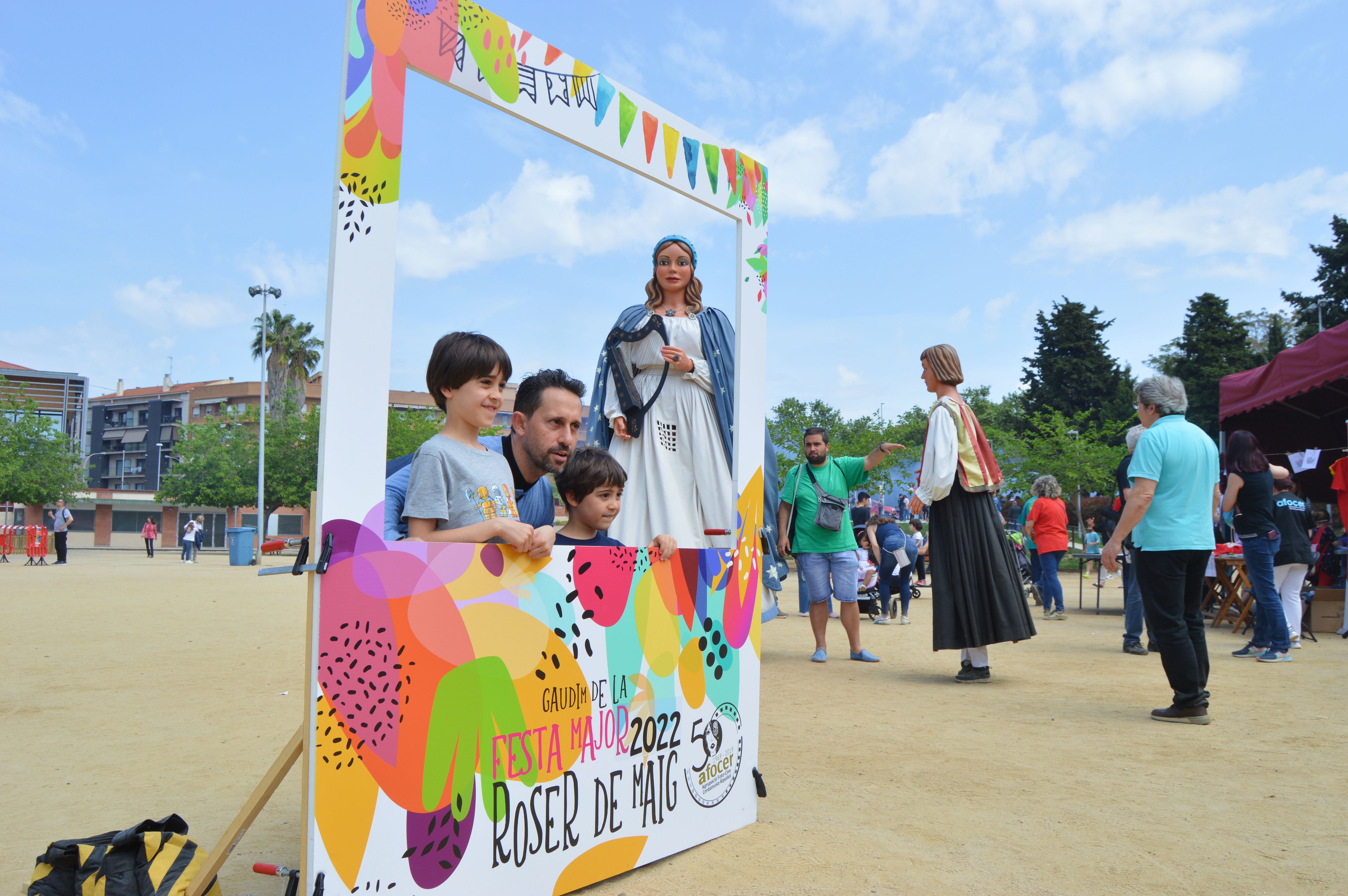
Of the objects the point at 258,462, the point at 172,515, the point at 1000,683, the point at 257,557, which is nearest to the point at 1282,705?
the point at 1000,683

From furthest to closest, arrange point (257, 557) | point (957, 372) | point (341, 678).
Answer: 1. point (257, 557)
2. point (957, 372)
3. point (341, 678)

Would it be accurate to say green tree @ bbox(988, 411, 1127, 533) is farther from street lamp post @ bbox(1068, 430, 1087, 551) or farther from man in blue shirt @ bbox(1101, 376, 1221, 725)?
man in blue shirt @ bbox(1101, 376, 1221, 725)

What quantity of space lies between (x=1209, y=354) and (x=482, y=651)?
48605mm

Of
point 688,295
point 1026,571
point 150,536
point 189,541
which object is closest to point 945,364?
point 688,295

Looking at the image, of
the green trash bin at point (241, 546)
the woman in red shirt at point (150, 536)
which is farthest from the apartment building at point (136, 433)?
the green trash bin at point (241, 546)

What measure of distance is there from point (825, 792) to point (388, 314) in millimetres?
2532

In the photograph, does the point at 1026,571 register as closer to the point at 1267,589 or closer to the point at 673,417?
the point at 1267,589

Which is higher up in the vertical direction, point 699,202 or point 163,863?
point 699,202

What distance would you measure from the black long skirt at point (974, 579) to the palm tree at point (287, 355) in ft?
159

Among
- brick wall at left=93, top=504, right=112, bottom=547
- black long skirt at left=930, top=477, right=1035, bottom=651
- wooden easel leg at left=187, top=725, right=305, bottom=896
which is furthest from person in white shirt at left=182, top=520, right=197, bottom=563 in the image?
wooden easel leg at left=187, top=725, right=305, bottom=896

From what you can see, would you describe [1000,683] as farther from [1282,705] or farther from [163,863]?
[163,863]

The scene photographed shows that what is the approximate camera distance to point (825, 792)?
344 centimetres

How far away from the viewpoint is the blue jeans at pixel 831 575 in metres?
7.05

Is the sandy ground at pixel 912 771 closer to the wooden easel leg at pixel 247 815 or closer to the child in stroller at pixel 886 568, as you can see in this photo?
the wooden easel leg at pixel 247 815
